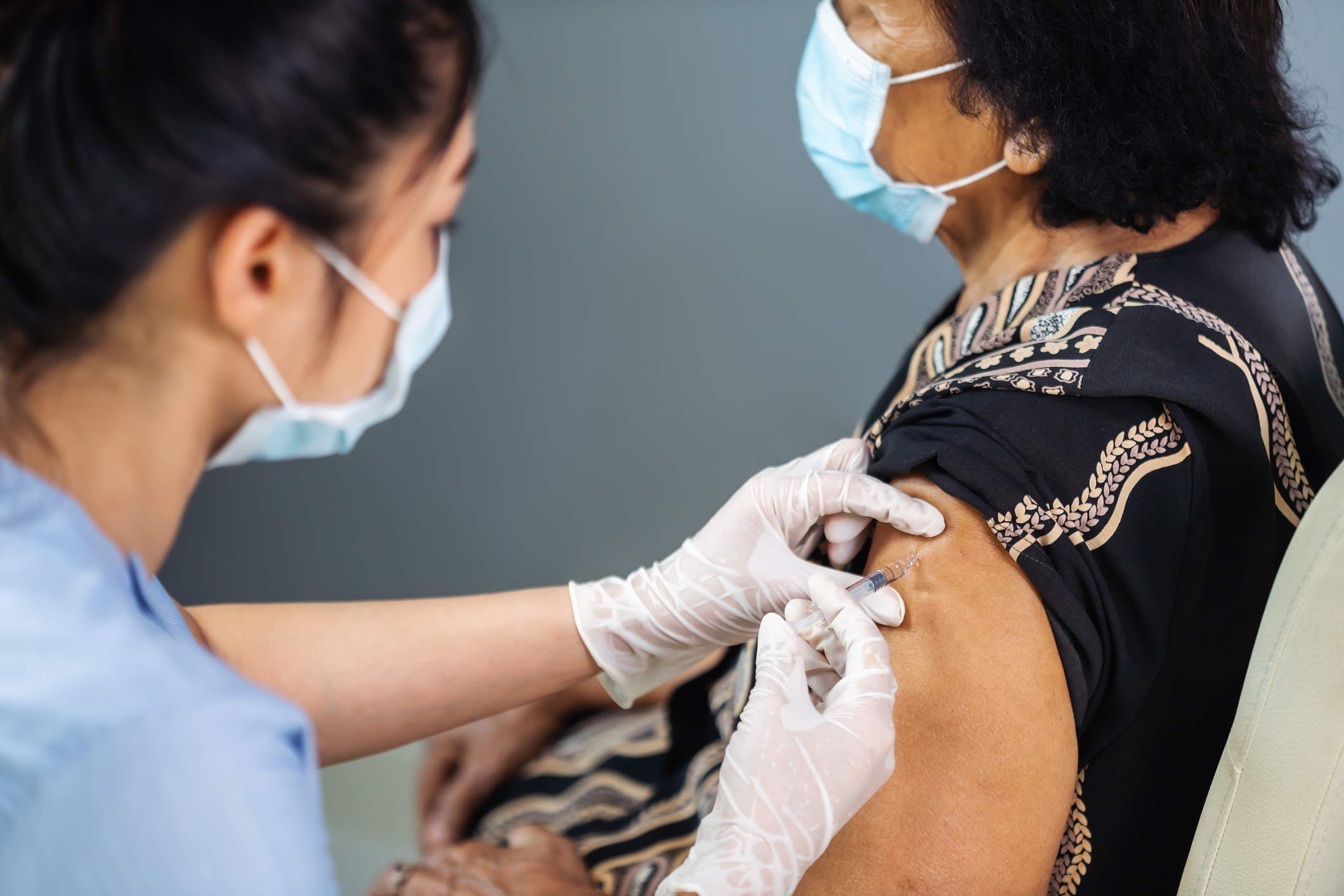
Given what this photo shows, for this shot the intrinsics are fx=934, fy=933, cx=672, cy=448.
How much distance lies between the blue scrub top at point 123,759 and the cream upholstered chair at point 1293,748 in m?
0.72

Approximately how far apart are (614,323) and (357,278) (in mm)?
1344

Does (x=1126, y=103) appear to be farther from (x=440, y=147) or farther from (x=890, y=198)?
(x=440, y=147)

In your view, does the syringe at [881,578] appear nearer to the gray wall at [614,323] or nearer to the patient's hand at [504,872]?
the patient's hand at [504,872]

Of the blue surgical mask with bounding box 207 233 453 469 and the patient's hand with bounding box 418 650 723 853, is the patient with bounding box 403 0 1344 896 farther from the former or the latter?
the blue surgical mask with bounding box 207 233 453 469

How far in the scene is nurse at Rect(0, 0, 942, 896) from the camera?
56 centimetres

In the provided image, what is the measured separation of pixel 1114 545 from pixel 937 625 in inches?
7.0

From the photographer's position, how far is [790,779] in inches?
30.0

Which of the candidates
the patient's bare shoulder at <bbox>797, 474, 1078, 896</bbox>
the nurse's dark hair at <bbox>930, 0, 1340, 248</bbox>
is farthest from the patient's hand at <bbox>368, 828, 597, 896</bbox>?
the nurse's dark hair at <bbox>930, 0, 1340, 248</bbox>

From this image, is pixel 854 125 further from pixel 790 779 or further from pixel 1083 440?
pixel 790 779

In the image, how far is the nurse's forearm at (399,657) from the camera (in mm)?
1021

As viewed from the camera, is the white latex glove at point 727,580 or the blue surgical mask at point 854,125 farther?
the blue surgical mask at point 854,125

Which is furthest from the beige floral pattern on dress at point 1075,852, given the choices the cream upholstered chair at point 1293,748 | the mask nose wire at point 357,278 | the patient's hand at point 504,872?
the mask nose wire at point 357,278

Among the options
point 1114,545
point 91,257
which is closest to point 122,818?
point 91,257

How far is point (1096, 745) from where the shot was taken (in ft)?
2.90
